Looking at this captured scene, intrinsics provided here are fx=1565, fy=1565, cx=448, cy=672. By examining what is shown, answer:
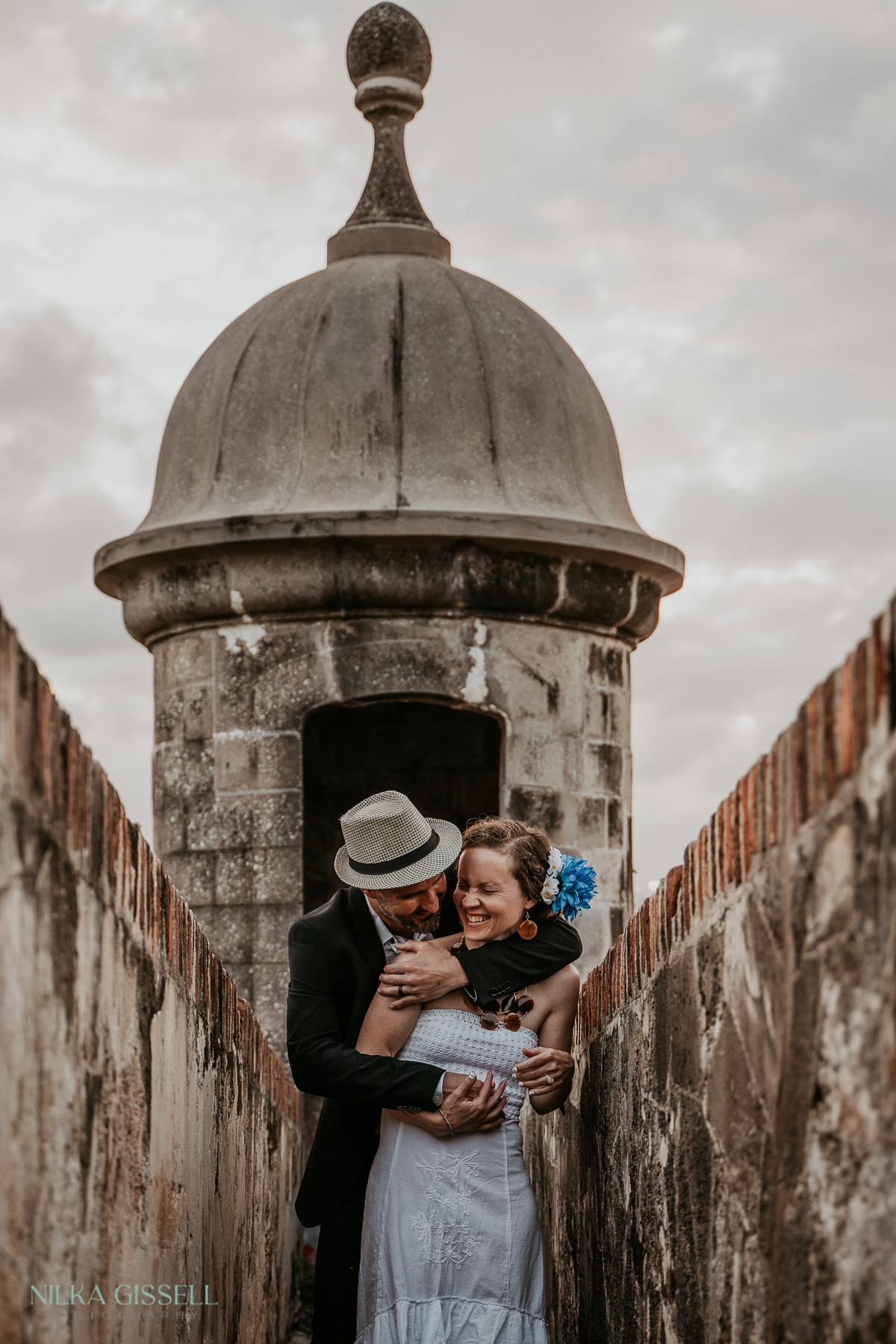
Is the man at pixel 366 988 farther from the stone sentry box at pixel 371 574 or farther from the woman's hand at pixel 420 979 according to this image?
the stone sentry box at pixel 371 574

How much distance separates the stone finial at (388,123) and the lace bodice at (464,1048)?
5371mm

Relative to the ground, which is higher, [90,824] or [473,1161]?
[90,824]

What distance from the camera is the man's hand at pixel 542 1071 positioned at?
301 cm

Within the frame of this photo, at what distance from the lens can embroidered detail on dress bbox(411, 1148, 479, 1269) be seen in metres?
2.91

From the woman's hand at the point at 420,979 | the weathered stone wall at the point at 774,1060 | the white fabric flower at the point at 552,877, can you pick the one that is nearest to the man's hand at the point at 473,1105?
the woman's hand at the point at 420,979

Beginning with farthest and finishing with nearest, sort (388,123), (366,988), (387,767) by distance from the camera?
(387,767)
(388,123)
(366,988)

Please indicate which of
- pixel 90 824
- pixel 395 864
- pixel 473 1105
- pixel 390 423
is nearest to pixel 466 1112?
pixel 473 1105

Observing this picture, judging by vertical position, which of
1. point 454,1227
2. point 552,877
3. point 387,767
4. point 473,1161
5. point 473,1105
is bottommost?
point 454,1227

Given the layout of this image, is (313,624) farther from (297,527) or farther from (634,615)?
(634,615)

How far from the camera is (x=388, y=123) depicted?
25.6ft

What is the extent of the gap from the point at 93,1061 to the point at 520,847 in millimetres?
1242

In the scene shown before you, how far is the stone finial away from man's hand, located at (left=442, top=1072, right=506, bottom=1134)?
5.50 meters

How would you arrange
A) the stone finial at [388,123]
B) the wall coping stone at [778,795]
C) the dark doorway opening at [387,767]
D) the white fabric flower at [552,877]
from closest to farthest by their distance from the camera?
1. the wall coping stone at [778,795]
2. the white fabric flower at [552,877]
3. the stone finial at [388,123]
4. the dark doorway opening at [387,767]

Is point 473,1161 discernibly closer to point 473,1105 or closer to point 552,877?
point 473,1105
